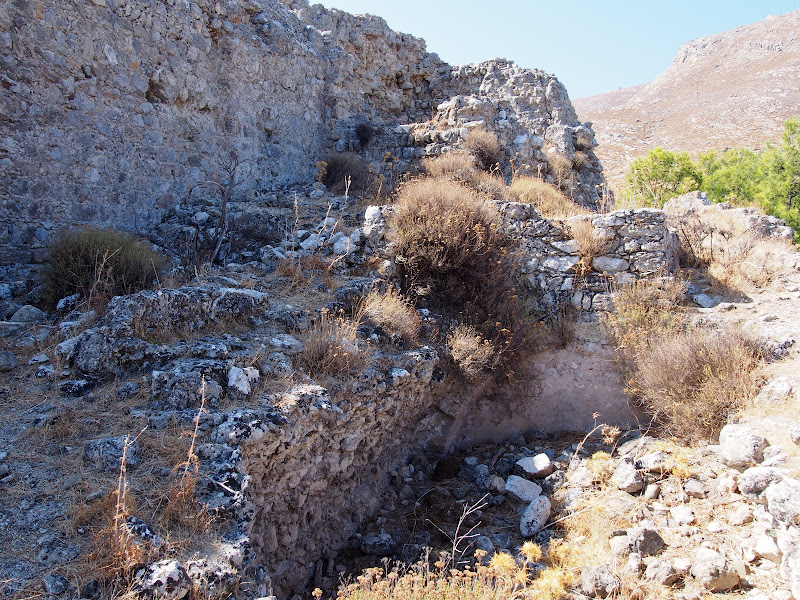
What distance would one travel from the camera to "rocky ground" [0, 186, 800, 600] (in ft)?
9.11

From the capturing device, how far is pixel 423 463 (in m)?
5.68

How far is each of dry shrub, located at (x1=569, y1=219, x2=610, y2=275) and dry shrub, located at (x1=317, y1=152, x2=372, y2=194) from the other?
4.36m

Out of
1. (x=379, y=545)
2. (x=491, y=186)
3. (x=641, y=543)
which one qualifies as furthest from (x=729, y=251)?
(x=379, y=545)

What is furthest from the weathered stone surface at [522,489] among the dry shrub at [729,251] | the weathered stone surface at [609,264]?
the dry shrub at [729,251]

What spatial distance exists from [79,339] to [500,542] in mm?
3979

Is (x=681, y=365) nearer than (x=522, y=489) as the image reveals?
No

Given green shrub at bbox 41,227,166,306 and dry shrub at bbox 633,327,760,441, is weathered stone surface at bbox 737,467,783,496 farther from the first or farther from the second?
green shrub at bbox 41,227,166,306

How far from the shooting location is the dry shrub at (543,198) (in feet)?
27.4

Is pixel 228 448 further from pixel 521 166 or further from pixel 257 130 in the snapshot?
pixel 521 166

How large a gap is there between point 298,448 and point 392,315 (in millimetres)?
2135

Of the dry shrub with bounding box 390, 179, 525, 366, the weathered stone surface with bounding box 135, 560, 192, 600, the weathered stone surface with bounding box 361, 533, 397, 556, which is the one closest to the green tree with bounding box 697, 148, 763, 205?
the dry shrub with bounding box 390, 179, 525, 366

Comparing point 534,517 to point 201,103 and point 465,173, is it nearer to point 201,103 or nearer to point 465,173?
point 465,173

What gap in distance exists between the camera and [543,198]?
28.9ft

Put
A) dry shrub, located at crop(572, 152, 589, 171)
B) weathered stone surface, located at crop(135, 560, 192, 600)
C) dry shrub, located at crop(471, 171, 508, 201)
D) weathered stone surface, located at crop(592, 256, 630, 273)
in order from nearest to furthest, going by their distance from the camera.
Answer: weathered stone surface, located at crop(135, 560, 192, 600)
weathered stone surface, located at crop(592, 256, 630, 273)
dry shrub, located at crop(471, 171, 508, 201)
dry shrub, located at crop(572, 152, 589, 171)
